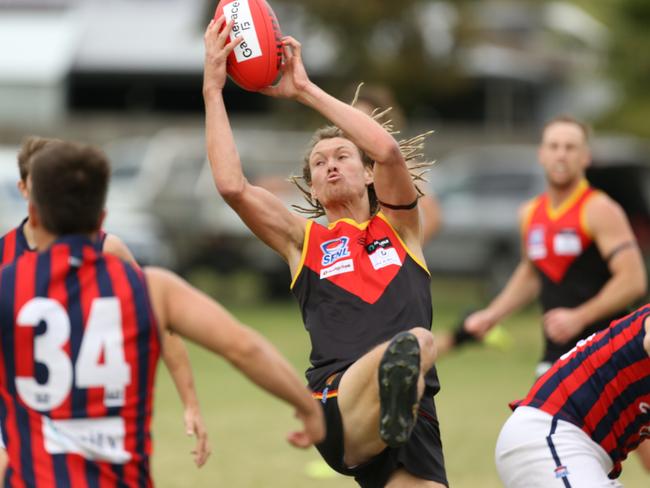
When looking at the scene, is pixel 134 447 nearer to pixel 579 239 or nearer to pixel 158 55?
pixel 579 239

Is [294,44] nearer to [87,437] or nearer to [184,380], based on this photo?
[184,380]

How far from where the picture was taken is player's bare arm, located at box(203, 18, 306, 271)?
16.9ft

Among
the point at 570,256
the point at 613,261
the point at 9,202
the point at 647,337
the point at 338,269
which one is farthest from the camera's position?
the point at 9,202

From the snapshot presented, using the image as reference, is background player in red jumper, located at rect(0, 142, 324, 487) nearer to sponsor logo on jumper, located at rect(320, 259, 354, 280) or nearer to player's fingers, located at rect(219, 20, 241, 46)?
sponsor logo on jumper, located at rect(320, 259, 354, 280)

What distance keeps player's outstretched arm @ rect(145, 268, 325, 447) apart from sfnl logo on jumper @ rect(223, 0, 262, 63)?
1623 millimetres

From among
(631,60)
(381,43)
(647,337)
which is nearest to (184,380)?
(647,337)

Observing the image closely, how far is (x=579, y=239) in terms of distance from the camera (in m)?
7.80

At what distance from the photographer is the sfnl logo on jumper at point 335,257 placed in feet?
17.4

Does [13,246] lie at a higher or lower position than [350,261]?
higher

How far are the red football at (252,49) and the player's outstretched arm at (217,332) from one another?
1.58m

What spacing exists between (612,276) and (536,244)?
534 millimetres

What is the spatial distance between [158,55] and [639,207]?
21072mm

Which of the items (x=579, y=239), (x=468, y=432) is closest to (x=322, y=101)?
(x=579, y=239)

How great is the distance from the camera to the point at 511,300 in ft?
25.7
